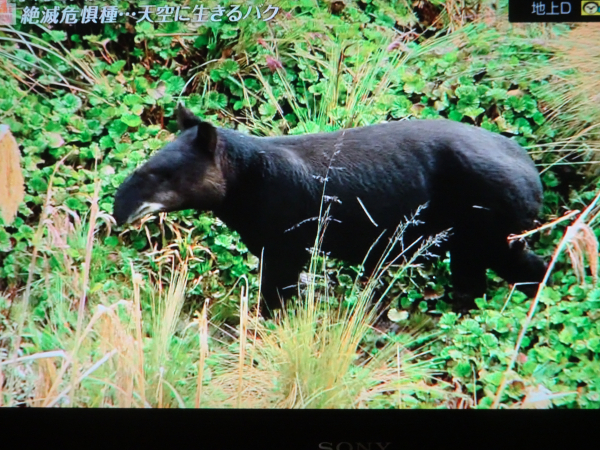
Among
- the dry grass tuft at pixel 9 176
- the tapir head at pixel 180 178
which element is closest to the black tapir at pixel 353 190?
the tapir head at pixel 180 178

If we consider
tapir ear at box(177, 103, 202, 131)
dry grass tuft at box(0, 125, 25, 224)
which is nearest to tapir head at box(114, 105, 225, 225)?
tapir ear at box(177, 103, 202, 131)

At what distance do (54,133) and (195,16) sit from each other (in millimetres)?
510

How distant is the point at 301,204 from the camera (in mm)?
2408

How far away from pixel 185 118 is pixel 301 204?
1.33 ft

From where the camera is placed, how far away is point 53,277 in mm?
2322

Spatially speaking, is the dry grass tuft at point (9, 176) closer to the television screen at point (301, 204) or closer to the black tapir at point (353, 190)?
the television screen at point (301, 204)

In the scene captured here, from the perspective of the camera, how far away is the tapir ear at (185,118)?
2396mm

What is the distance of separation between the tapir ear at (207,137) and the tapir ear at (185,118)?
2 centimetres

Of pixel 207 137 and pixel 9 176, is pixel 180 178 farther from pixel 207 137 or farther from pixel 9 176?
pixel 9 176
